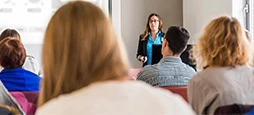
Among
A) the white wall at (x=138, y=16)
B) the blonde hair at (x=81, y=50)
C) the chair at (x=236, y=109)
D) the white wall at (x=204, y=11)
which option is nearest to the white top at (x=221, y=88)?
the chair at (x=236, y=109)

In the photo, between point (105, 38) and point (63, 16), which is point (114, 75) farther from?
point (63, 16)

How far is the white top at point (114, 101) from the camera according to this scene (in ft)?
3.55


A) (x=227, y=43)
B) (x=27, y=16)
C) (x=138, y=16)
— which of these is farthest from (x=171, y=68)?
(x=138, y=16)

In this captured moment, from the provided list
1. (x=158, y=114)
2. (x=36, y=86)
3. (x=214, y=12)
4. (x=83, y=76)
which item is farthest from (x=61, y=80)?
(x=214, y=12)

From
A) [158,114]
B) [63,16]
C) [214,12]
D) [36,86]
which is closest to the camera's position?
[158,114]

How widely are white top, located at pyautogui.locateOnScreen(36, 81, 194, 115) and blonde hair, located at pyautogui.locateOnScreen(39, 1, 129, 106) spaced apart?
5 cm

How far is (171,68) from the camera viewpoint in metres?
3.10

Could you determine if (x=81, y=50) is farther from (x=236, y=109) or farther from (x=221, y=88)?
(x=221, y=88)

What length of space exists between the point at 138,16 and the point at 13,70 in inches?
153

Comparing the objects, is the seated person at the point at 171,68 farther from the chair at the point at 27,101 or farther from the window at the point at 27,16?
the window at the point at 27,16

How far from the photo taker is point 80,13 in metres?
1.19

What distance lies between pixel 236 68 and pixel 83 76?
1171mm

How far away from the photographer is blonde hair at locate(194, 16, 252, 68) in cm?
218

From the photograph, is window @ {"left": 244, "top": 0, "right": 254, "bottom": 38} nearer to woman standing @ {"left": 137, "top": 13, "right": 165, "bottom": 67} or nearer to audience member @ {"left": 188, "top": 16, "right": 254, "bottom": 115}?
woman standing @ {"left": 137, "top": 13, "right": 165, "bottom": 67}
